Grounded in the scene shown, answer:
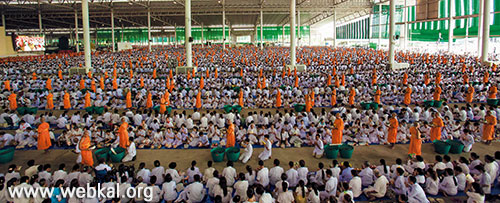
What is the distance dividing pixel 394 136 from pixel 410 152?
3.11 feet

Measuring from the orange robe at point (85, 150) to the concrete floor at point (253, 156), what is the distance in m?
0.76

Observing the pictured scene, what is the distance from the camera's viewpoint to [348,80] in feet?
71.9

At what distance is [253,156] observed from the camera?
952 cm

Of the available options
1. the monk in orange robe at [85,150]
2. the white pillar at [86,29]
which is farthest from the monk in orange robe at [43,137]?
the white pillar at [86,29]

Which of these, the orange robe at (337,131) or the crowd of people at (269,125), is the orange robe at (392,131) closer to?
the crowd of people at (269,125)

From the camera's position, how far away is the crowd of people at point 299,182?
20.9 ft

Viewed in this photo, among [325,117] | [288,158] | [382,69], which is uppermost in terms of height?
[382,69]

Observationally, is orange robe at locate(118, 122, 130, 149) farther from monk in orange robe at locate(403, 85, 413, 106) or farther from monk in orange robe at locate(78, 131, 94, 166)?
monk in orange robe at locate(403, 85, 413, 106)

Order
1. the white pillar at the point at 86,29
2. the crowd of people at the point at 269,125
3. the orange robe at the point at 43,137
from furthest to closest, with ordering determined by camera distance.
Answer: the white pillar at the point at 86,29
the orange robe at the point at 43,137
the crowd of people at the point at 269,125

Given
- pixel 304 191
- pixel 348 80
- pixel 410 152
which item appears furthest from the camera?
pixel 348 80

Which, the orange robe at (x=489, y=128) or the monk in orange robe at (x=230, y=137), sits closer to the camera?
the monk in orange robe at (x=230, y=137)

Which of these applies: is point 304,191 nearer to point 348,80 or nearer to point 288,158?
point 288,158

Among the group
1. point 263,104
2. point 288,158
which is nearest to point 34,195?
point 288,158

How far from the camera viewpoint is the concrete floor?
9.05m
